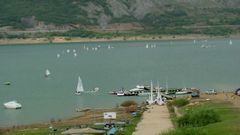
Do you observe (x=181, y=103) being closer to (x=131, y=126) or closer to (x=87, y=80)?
(x=131, y=126)

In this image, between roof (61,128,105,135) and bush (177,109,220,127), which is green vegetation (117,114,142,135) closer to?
roof (61,128,105,135)

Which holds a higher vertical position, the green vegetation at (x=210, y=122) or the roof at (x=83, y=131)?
the green vegetation at (x=210, y=122)

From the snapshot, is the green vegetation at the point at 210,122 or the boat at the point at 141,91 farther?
the boat at the point at 141,91

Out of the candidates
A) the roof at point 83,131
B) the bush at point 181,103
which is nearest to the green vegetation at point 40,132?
the roof at point 83,131

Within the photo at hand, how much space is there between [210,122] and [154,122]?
8686 mm

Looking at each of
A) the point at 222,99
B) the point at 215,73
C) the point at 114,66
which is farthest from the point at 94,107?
the point at 114,66

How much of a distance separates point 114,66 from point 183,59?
2491 centimetres

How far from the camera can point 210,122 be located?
4731 cm

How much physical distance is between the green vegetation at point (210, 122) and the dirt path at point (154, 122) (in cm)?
181

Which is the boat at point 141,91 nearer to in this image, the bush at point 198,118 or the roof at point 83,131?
the roof at point 83,131

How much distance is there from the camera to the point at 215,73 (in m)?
121

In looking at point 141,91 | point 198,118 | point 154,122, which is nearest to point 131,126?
point 154,122

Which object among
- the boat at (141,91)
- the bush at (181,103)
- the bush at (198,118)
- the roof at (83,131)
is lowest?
the boat at (141,91)

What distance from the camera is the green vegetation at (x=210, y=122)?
39.6 m
